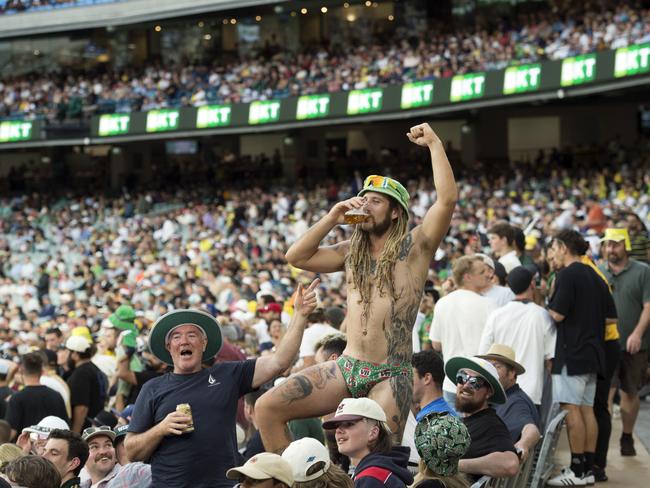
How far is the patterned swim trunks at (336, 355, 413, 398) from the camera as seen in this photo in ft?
16.3

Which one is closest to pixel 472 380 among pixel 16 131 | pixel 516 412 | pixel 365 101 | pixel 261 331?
pixel 516 412

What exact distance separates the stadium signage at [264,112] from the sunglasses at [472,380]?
88.0 ft

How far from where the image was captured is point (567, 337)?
7.85 m

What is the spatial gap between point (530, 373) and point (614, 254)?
1738 millimetres

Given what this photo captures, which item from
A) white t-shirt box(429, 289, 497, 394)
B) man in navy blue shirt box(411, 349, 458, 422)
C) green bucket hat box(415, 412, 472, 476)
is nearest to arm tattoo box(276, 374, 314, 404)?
green bucket hat box(415, 412, 472, 476)

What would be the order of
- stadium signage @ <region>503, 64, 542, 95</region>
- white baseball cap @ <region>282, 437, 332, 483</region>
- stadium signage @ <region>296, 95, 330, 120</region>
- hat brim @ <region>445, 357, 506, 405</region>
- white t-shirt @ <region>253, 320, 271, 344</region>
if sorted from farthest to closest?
stadium signage @ <region>296, 95, 330, 120</region> < stadium signage @ <region>503, 64, 542, 95</region> < white t-shirt @ <region>253, 320, 271, 344</region> < hat brim @ <region>445, 357, 506, 405</region> < white baseball cap @ <region>282, 437, 332, 483</region>

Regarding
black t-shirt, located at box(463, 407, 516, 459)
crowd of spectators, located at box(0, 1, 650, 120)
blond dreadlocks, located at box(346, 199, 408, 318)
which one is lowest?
black t-shirt, located at box(463, 407, 516, 459)

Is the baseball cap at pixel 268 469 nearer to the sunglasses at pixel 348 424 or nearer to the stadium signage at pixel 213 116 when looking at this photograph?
the sunglasses at pixel 348 424

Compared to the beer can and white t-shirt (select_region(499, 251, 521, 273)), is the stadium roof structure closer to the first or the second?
white t-shirt (select_region(499, 251, 521, 273))

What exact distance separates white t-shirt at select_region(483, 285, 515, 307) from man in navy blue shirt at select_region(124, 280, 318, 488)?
344 centimetres

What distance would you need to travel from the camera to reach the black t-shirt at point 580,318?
25.4 feet

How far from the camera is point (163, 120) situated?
34.6 metres

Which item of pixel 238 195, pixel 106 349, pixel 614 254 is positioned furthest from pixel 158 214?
pixel 614 254

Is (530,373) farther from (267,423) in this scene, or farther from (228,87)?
(228,87)
